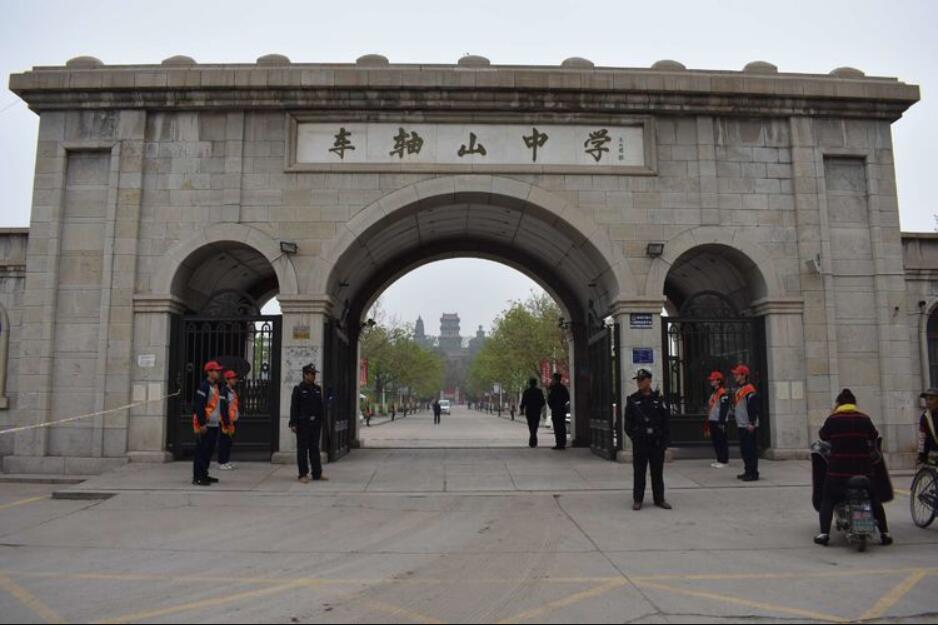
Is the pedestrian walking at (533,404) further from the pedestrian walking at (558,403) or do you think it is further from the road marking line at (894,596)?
the road marking line at (894,596)

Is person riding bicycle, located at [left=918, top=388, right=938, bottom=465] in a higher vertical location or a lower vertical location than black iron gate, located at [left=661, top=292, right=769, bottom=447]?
lower

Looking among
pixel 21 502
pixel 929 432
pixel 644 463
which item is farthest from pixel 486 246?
pixel 929 432

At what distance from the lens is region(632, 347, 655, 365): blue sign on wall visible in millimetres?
12812

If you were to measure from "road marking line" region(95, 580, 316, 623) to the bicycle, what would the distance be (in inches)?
259

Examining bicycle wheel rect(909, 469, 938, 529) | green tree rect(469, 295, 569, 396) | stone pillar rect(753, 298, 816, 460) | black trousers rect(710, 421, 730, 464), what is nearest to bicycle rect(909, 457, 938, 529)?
bicycle wheel rect(909, 469, 938, 529)

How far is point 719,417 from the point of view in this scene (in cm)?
1190

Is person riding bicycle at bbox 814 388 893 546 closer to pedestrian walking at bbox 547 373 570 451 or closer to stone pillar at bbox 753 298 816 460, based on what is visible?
stone pillar at bbox 753 298 816 460

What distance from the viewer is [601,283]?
14266mm

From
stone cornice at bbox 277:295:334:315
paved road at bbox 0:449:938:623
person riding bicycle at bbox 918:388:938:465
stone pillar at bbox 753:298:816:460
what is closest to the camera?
paved road at bbox 0:449:938:623

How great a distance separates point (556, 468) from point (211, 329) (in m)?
6.68


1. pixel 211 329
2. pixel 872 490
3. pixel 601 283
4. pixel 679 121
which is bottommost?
pixel 872 490

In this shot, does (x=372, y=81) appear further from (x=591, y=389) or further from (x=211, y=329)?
(x=591, y=389)

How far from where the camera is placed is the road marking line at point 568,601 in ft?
16.9

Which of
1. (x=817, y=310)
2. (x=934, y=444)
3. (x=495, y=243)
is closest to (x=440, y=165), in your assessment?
(x=495, y=243)
